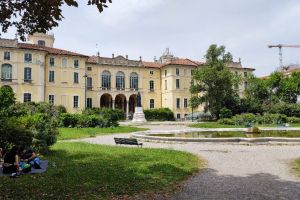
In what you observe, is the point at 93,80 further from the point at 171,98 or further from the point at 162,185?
the point at 162,185

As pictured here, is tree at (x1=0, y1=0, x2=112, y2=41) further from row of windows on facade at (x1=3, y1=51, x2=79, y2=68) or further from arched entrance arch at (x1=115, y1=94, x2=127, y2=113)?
arched entrance arch at (x1=115, y1=94, x2=127, y2=113)

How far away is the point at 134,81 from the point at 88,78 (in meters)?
8.19

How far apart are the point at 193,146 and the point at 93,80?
134ft

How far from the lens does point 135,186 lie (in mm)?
7305

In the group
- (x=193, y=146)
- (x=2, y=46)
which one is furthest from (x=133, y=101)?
(x=193, y=146)

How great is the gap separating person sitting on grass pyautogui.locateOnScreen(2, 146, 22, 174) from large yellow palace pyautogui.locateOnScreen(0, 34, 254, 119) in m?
39.6

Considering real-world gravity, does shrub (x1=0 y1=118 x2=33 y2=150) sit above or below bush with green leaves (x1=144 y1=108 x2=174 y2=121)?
below

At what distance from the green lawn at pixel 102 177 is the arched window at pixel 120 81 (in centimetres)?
4526

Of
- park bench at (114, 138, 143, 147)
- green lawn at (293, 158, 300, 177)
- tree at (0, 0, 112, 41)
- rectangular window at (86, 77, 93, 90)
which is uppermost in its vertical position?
rectangular window at (86, 77, 93, 90)

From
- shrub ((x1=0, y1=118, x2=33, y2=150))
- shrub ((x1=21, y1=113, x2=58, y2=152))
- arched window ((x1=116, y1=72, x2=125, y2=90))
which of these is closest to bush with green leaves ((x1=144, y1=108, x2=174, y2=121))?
arched window ((x1=116, y1=72, x2=125, y2=90))

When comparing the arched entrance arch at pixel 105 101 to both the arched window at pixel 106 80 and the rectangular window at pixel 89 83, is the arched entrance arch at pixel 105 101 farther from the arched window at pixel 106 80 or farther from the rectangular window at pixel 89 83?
the rectangular window at pixel 89 83

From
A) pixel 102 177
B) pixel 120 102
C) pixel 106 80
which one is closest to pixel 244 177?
pixel 102 177

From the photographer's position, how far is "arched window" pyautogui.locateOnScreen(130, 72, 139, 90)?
189 ft

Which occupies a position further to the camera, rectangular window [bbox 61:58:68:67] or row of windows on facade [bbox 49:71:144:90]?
row of windows on facade [bbox 49:71:144:90]
